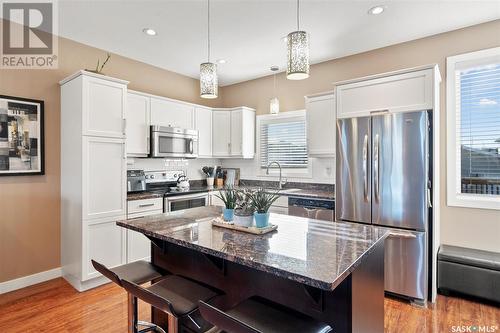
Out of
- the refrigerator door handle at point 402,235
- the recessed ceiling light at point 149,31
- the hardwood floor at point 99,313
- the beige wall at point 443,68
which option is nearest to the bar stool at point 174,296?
the hardwood floor at point 99,313

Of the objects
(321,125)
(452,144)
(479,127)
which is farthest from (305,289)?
(479,127)

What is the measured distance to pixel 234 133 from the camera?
15.9 ft

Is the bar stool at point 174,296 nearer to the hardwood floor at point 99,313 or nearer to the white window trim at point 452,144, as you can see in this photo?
the hardwood floor at point 99,313

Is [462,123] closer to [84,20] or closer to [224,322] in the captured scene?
[224,322]

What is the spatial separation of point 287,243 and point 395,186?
1822mm

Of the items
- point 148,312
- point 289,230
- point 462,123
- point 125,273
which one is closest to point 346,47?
point 462,123

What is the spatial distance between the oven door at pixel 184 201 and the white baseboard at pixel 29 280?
148cm

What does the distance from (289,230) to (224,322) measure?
88cm

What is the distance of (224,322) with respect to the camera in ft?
3.66

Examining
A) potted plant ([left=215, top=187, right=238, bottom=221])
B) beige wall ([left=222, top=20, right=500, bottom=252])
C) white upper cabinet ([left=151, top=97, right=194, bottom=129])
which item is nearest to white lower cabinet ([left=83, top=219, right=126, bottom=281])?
white upper cabinet ([left=151, top=97, right=194, bottom=129])

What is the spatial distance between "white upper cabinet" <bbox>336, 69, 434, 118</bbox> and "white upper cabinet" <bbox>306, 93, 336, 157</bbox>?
426mm

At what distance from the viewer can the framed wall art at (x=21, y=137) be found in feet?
9.85

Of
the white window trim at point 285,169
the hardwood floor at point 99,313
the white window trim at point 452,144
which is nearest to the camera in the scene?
the hardwood floor at point 99,313

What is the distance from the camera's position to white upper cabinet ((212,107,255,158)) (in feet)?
15.7
